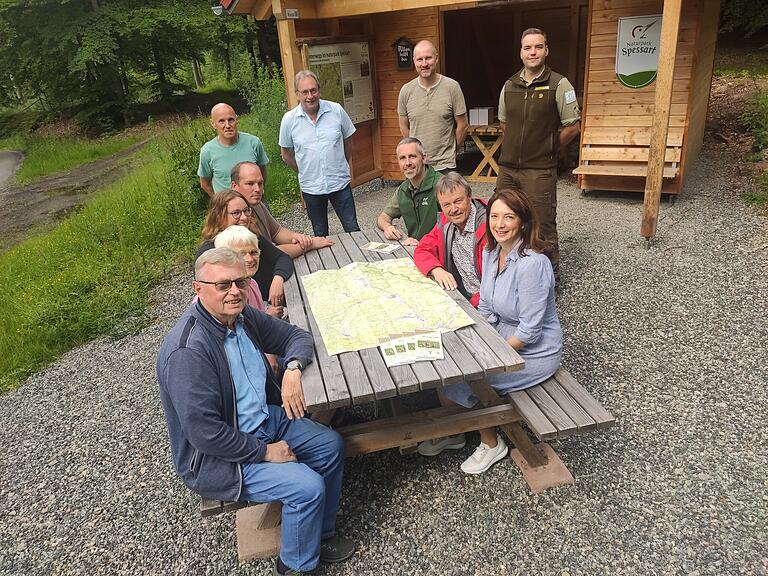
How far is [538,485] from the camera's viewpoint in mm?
3006

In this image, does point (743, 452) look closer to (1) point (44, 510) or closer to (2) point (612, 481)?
(2) point (612, 481)

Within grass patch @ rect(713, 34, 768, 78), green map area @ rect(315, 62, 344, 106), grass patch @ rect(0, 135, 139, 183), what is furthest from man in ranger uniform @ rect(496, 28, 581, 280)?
grass patch @ rect(0, 135, 139, 183)

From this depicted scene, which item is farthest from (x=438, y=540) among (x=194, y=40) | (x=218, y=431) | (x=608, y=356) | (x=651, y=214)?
(x=194, y=40)

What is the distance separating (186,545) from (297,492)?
936 mm

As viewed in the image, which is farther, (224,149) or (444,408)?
(224,149)

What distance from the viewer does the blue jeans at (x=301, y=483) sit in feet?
7.95

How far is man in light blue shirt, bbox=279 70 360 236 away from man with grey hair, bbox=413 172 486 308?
1923 mm

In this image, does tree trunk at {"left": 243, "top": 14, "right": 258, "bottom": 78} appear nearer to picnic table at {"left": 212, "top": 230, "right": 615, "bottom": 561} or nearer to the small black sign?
the small black sign

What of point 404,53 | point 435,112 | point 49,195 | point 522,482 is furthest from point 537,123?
point 49,195

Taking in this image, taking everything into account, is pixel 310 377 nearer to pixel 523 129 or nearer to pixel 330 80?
pixel 523 129

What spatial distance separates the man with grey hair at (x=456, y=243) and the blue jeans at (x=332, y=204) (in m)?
1.99

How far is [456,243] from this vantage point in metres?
3.64

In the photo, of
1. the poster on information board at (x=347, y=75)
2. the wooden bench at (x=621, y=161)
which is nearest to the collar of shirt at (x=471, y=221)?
the wooden bench at (x=621, y=161)

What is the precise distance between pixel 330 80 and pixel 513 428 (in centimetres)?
633
